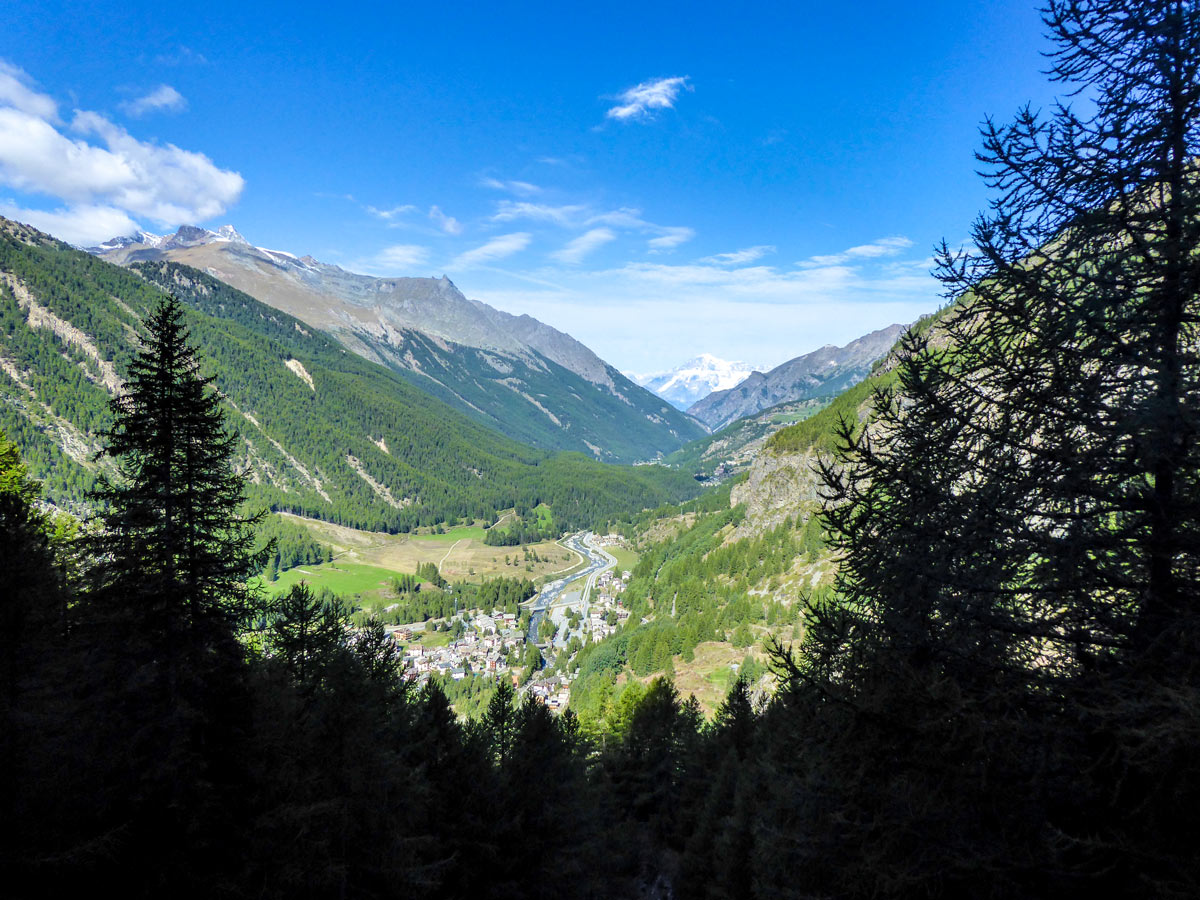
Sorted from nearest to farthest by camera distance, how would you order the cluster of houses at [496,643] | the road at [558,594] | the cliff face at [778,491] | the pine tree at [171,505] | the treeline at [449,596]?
the pine tree at [171,505] < the cluster of houses at [496,643] < the cliff face at [778,491] < the road at [558,594] < the treeline at [449,596]

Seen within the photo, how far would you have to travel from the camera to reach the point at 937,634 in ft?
25.3

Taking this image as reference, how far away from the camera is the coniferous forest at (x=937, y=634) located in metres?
5.84

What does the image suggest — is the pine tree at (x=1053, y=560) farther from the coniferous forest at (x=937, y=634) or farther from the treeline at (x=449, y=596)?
the treeline at (x=449, y=596)

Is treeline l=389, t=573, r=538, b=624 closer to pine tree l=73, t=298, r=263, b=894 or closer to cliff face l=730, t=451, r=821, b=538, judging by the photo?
cliff face l=730, t=451, r=821, b=538

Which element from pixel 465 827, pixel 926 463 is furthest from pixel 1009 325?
pixel 465 827

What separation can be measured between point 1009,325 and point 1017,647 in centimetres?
435

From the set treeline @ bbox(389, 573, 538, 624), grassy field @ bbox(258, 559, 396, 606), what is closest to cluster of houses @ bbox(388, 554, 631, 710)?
treeline @ bbox(389, 573, 538, 624)

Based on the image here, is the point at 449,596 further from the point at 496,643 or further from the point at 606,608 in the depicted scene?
the point at 606,608

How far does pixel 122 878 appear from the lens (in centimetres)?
1075

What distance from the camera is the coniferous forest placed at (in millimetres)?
5836

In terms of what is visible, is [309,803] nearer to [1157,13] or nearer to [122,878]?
[122,878]

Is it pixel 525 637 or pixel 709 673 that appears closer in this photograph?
pixel 709 673

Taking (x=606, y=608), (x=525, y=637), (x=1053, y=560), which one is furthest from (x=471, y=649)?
(x=1053, y=560)

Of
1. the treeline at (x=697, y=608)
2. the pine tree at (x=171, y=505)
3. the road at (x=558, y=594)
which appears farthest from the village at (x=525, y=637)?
the pine tree at (x=171, y=505)
